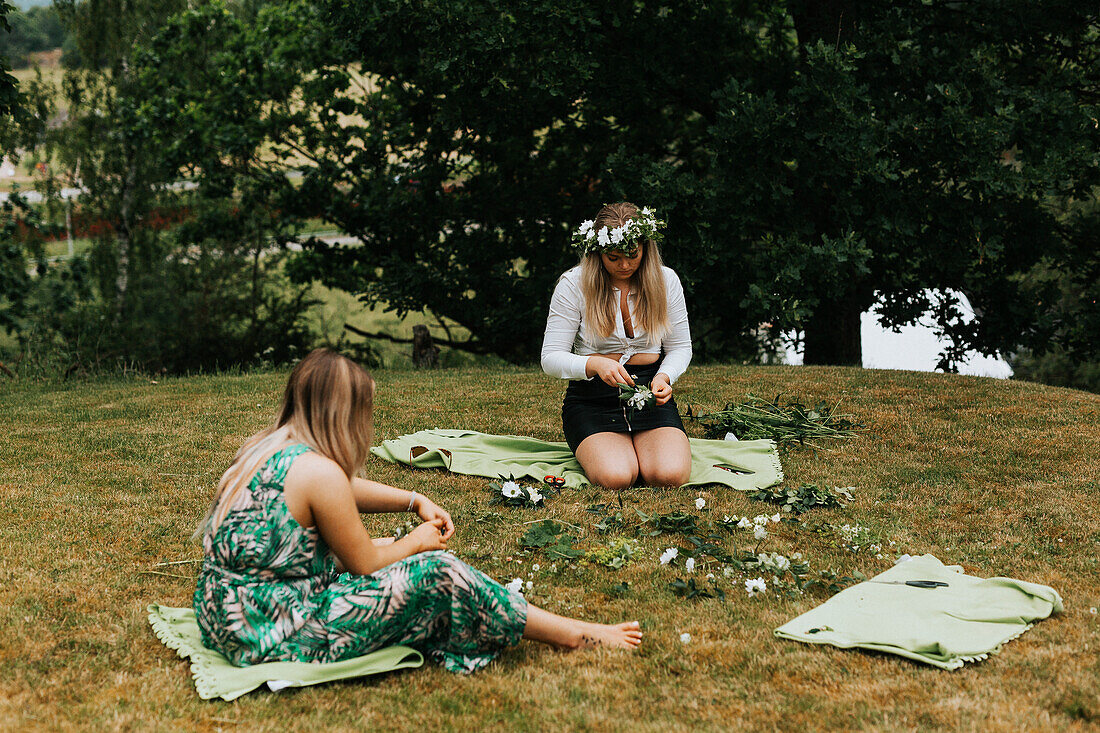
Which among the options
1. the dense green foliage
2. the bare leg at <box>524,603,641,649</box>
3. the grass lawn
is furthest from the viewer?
the dense green foliage

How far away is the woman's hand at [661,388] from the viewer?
566 centimetres

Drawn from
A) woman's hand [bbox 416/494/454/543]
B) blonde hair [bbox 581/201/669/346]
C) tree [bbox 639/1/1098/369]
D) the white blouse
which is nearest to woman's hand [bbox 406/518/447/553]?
woman's hand [bbox 416/494/454/543]

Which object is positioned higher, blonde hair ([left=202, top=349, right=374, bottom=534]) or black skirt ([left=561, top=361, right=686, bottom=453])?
blonde hair ([left=202, top=349, right=374, bottom=534])

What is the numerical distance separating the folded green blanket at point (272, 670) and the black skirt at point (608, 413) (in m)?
2.86

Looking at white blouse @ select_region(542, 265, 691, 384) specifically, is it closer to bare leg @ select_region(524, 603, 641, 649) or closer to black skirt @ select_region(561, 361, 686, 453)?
black skirt @ select_region(561, 361, 686, 453)

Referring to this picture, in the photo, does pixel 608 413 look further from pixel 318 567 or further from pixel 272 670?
pixel 272 670

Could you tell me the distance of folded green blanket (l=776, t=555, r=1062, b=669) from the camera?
3.39m

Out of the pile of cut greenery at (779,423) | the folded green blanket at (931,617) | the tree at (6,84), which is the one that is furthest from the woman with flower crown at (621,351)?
the tree at (6,84)

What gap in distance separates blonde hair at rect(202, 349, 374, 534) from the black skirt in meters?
2.89

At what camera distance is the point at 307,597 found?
3229 millimetres

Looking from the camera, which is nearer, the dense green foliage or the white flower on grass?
the white flower on grass

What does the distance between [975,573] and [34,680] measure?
12.4ft

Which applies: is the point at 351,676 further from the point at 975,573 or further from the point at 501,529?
the point at 975,573

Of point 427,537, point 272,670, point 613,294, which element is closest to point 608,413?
point 613,294
